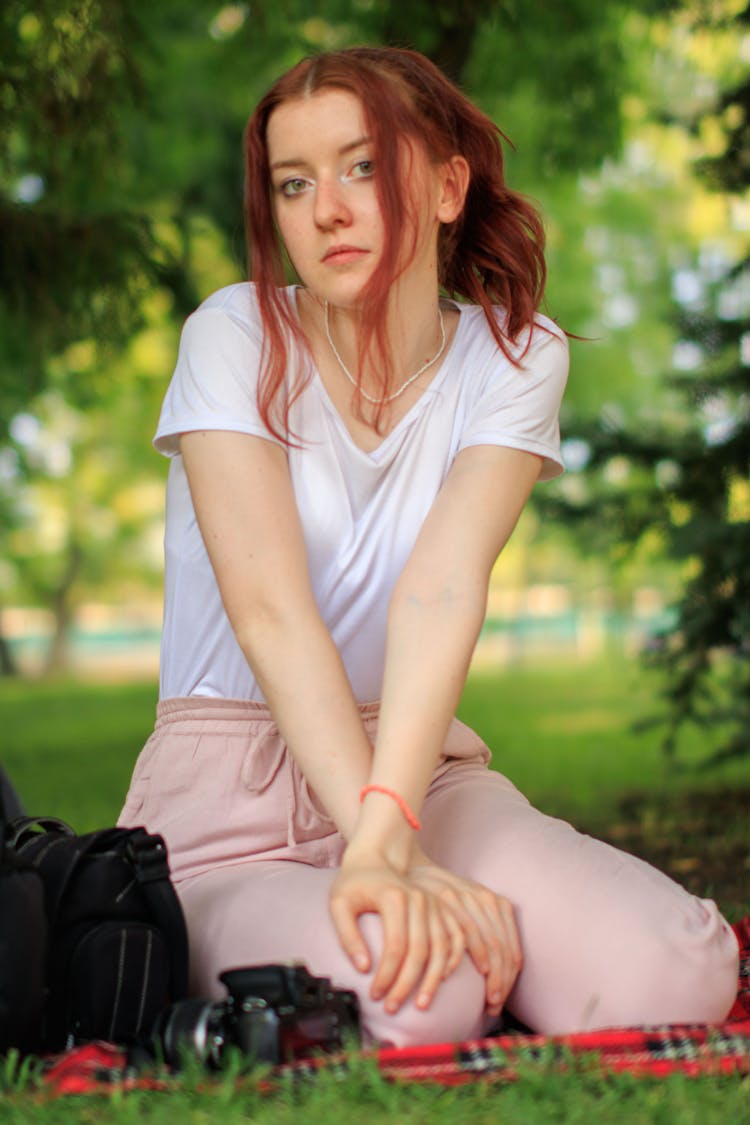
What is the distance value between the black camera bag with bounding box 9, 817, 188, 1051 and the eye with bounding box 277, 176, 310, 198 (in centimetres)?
123

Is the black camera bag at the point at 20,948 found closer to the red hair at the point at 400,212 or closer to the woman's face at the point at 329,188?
the red hair at the point at 400,212

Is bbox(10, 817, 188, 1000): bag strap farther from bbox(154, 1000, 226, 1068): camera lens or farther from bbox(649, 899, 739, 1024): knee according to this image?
bbox(649, 899, 739, 1024): knee

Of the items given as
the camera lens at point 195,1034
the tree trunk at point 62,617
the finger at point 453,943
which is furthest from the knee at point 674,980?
the tree trunk at point 62,617

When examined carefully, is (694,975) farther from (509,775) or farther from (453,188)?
(509,775)

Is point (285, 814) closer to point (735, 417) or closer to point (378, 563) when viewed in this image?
point (378, 563)

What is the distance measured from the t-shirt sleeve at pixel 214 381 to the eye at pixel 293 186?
0.25 meters

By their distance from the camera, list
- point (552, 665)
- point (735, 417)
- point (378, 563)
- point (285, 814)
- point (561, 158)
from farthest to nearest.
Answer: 1. point (552, 665)
2. point (561, 158)
3. point (735, 417)
4. point (378, 563)
5. point (285, 814)

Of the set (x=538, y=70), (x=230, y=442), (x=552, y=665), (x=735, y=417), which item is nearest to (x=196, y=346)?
(x=230, y=442)

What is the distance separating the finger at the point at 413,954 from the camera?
197 centimetres

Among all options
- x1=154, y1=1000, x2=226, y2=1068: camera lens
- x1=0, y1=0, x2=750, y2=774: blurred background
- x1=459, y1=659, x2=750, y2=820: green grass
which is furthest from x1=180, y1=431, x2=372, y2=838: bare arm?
x1=459, y1=659, x2=750, y2=820: green grass

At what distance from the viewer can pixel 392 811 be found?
6.97 ft

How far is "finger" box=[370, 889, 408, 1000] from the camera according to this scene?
1961 millimetres

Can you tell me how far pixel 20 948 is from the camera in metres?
1.93

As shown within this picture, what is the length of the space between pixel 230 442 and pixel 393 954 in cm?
98
